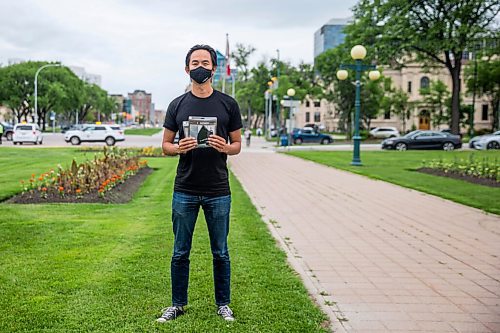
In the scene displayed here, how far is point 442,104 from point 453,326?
6877cm

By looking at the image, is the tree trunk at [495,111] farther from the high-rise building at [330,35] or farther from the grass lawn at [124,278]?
the high-rise building at [330,35]

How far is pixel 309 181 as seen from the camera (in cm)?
1725

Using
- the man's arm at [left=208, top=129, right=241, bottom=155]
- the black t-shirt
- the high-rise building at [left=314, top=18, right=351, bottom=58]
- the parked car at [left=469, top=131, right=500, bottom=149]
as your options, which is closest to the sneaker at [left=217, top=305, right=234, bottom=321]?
the black t-shirt

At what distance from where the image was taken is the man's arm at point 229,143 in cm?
431

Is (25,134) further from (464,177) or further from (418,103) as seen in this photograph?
(418,103)

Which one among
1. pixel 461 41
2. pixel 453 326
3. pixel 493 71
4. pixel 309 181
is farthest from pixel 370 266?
pixel 493 71

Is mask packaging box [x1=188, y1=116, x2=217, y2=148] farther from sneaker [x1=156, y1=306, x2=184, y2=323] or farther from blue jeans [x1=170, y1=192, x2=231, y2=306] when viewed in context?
sneaker [x1=156, y1=306, x2=184, y2=323]

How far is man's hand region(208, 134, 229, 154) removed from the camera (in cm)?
430

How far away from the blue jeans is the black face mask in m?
0.85

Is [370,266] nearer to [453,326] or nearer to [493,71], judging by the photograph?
[453,326]

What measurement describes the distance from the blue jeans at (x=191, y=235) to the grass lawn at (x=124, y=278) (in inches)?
7.8

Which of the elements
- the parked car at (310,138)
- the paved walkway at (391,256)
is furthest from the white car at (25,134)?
the paved walkway at (391,256)

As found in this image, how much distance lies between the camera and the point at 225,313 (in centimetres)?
469

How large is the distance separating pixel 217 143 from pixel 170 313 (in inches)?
53.5
